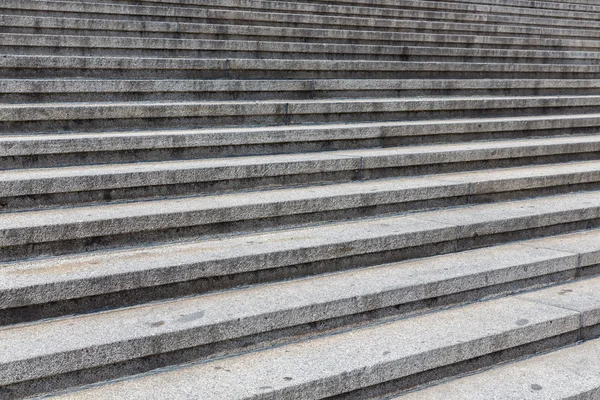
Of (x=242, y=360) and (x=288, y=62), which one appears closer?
(x=242, y=360)

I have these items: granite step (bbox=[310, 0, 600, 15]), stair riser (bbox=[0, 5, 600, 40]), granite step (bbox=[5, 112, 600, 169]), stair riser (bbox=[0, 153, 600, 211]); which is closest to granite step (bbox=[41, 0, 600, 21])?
granite step (bbox=[310, 0, 600, 15])

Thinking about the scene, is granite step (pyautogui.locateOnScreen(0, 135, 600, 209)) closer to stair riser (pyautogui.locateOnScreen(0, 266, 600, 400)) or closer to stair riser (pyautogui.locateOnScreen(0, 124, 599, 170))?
stair riser (pyautogui.locateOnScreen(0, 124, 599, 170))

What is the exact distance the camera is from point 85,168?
12.7ft

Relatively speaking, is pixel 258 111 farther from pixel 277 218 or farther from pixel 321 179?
pixel 277 218

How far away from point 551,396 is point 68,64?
13.6ft

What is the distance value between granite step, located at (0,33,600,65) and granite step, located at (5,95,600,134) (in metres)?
0.90

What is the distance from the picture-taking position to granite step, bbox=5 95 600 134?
14.0 feet

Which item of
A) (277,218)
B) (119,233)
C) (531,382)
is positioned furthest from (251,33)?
(531,382)

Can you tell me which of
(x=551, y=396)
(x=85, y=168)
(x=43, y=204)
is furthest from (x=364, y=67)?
(x=551, y=396)

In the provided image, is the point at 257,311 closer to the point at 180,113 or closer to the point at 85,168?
the point at 85,168

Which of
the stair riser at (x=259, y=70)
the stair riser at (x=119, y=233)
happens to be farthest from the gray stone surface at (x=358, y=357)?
the stair riser at (x=259, y=70)

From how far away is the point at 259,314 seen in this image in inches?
112

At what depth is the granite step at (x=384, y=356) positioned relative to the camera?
2521 mm

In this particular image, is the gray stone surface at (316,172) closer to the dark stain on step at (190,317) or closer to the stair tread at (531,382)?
the dark stain on step at (190,317)
